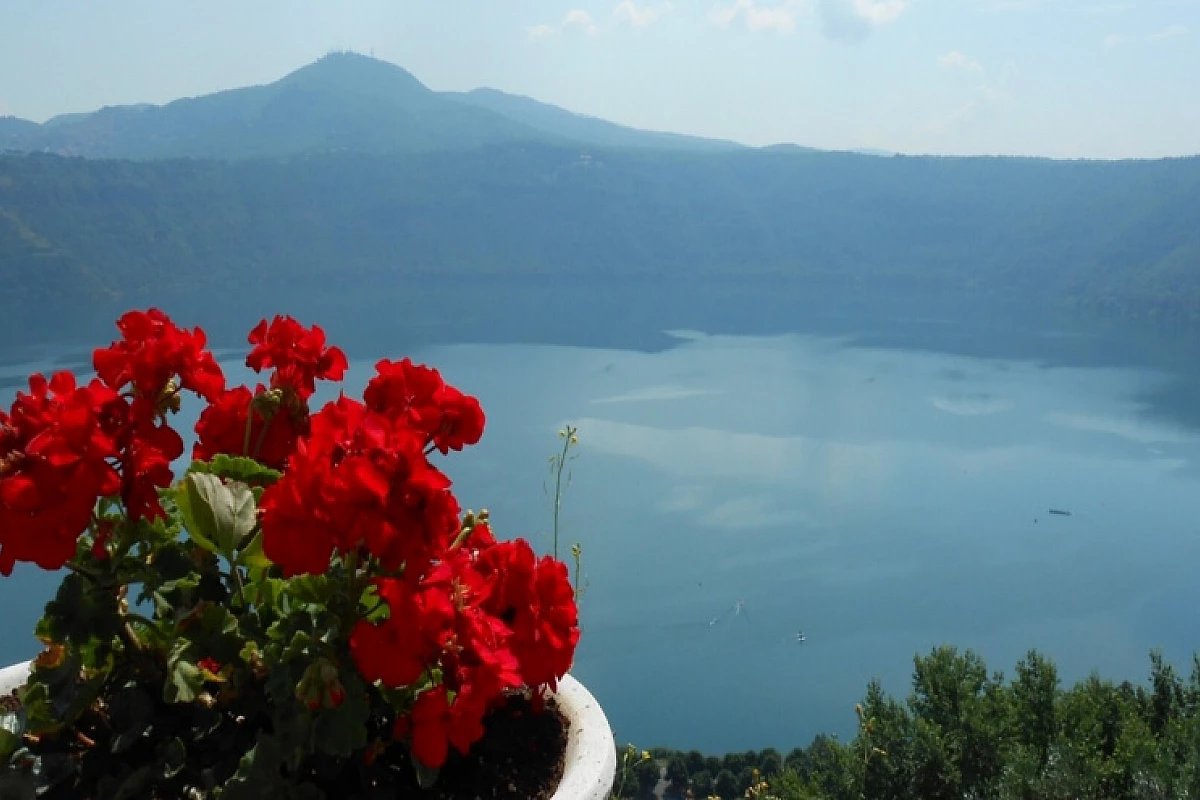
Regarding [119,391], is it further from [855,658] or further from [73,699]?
[855,658]

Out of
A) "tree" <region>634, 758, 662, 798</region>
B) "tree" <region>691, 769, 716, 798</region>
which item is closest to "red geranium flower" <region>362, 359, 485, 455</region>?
"tree" <region>691, 769, 716, 798</region>

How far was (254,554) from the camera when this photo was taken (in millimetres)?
791

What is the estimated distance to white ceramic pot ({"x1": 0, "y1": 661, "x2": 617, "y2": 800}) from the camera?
0.77 meters

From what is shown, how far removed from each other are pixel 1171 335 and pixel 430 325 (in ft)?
141

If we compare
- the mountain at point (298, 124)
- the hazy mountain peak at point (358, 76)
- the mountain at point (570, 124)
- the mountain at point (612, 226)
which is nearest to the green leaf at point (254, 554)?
the mountain at point (612, 226)

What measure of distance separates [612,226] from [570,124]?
272 feet

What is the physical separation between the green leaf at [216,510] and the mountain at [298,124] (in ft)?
315

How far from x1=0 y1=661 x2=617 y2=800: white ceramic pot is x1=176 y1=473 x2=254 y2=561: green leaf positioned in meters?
0.33

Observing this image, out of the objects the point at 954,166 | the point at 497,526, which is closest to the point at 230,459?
the point at 497,526

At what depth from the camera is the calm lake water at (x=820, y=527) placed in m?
17.0

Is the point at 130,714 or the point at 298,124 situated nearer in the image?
the point at 130,714

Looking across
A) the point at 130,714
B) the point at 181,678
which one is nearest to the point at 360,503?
the point at 181,678

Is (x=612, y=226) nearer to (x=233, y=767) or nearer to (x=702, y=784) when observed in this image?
(x=702, y=784)

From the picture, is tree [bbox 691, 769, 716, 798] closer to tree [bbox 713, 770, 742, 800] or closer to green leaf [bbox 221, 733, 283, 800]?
tree [bbox 713, 770, 742, 800]
